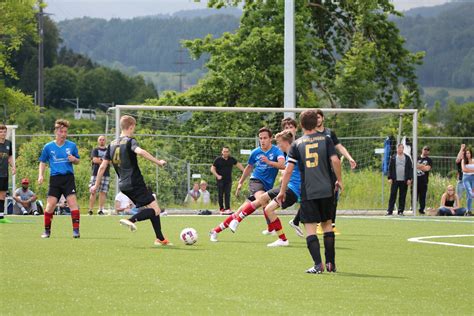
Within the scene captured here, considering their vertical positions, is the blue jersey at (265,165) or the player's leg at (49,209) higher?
the blue jersey at (265,165)

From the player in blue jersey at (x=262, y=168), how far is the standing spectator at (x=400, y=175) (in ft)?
38.2

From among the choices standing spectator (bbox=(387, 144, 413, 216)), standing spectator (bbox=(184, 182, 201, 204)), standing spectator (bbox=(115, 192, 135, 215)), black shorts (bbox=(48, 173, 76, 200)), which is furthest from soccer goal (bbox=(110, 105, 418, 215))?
black shorts (bbox=(48, 173, 76, 200))

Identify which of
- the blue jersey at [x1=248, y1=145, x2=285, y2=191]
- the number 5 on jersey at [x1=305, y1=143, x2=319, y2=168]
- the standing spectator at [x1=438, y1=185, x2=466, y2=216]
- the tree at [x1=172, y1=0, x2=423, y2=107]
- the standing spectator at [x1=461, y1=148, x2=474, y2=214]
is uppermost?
the tree at [x1=172, y1=0, x2=423, y2=107]

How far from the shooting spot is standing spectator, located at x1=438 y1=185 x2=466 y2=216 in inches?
1110

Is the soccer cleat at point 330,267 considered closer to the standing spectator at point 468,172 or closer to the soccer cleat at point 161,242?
the soccer cleat at point 161,242

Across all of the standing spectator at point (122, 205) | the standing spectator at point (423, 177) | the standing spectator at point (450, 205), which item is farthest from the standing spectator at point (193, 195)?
the standing spectator at point (450, 205)

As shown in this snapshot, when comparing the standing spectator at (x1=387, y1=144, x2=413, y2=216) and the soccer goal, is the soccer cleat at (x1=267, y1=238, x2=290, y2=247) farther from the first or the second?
the soccer goal

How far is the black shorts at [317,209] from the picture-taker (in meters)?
11.4

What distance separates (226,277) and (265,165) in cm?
607

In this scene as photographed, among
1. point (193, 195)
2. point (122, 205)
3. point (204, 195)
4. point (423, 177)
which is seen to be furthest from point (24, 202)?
point (423, 177)

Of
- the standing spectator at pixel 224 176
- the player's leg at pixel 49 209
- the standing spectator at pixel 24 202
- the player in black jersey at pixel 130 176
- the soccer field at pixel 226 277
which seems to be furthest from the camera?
the standing spectator at pixel 224 176

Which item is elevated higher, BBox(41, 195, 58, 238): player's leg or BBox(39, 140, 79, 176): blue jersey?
BBox(39, 140, 79, 176): blue jersey

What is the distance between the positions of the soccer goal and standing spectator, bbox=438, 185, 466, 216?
1.57 m

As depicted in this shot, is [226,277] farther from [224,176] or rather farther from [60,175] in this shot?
[224,176]
